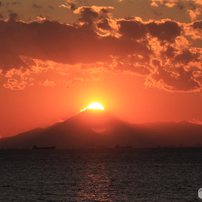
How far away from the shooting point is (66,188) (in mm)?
75625

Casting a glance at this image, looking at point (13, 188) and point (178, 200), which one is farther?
point (13, 188)

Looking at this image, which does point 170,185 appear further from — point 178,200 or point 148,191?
point 178,200

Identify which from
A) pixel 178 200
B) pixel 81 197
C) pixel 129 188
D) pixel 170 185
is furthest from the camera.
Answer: pixel 170 185

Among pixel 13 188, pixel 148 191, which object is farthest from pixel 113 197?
pixel 13 188

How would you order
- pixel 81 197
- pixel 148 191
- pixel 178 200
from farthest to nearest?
pixel 148 191 → pixel 81 197 → pixel 178 200

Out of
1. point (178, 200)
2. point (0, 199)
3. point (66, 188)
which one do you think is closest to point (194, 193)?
point (178, 200)

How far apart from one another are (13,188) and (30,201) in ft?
64.0

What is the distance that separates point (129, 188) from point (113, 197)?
1271 cm

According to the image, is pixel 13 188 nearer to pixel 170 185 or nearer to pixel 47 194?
pixel 47 194

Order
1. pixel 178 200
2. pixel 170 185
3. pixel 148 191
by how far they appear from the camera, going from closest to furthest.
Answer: pixel 178 200, pixel 148 191, pixel 170 185

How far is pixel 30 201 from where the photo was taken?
2361 inches

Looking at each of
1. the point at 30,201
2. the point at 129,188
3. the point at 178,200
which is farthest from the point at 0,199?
the point at 178,200

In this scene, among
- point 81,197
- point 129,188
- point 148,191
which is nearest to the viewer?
point 81,197

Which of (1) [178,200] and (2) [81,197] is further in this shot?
(2) [81,197]
